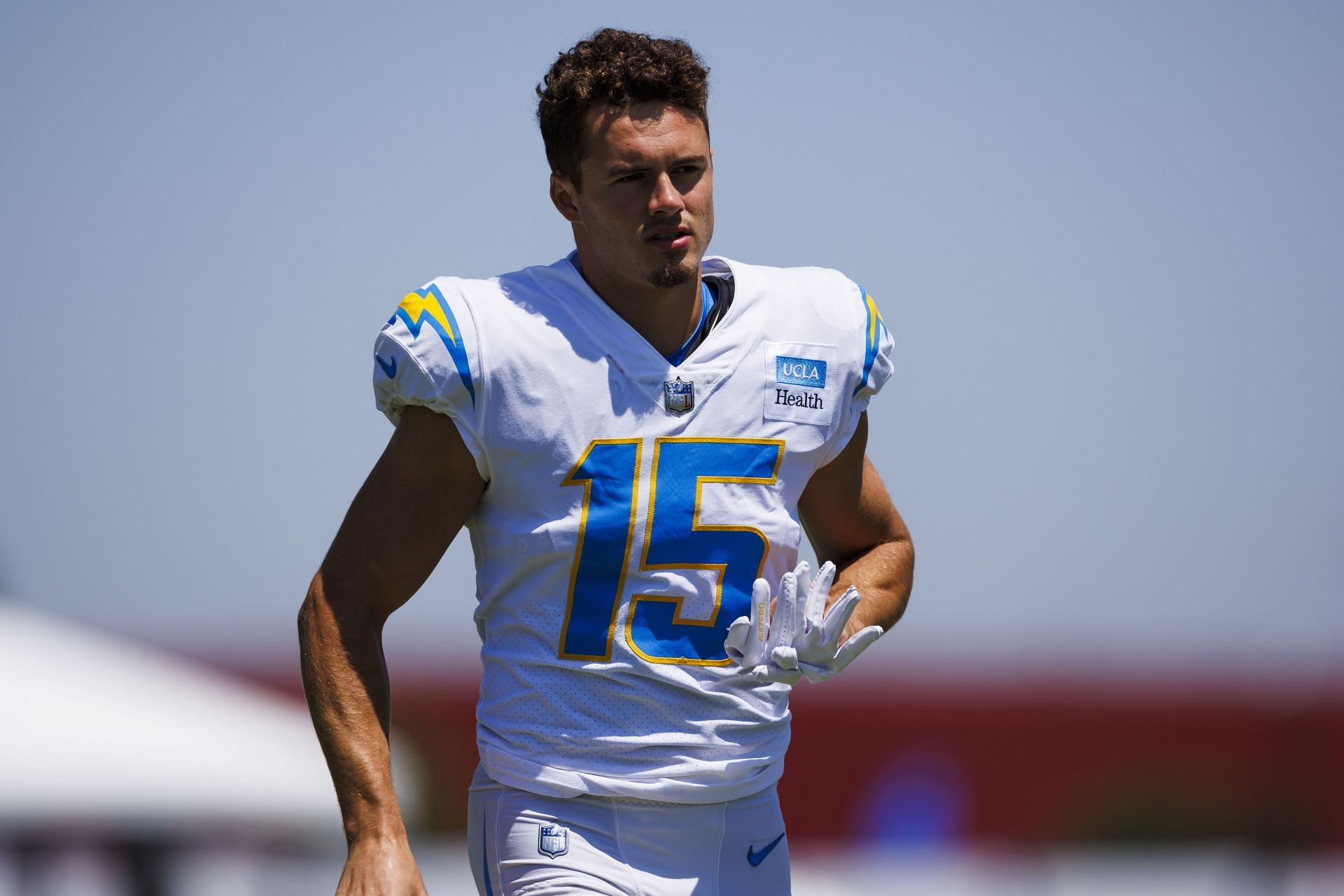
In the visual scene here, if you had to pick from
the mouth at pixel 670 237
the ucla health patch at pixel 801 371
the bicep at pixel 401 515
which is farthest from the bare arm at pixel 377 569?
the ucla health patch at pixel 801 371

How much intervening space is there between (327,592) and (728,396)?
0.84 m

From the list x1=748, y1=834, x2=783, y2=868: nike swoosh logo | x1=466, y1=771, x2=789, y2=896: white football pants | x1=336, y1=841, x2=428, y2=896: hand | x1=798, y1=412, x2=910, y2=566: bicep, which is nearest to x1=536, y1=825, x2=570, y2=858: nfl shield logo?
x1=466, y1=771, x2=789, y2=896: white football pants

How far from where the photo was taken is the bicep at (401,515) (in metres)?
2.48

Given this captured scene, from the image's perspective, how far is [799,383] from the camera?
2.72 m

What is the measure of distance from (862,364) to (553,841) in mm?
1125

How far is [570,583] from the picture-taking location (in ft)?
8.20

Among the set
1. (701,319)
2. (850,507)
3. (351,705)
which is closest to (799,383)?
(701,319)

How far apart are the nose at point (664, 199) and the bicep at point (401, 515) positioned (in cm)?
57

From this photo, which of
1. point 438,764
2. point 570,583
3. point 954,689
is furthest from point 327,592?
point 954,689

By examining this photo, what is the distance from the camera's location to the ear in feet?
9.06

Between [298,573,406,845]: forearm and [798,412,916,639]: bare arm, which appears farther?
[798,412,916,639]: bare arm

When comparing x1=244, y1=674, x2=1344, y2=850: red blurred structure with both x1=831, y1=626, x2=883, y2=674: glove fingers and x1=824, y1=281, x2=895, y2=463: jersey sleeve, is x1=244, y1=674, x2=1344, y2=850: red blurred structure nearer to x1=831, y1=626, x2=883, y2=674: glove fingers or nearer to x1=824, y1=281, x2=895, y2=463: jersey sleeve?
x1=824, y1=281, x2=895, y2=463: jersey sleeve

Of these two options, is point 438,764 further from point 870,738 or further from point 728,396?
point 728,396

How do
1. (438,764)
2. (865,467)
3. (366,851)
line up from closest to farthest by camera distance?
1. (366,851)
2. (865,467)
3. (438,764)
